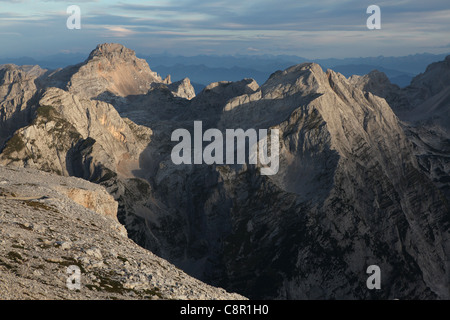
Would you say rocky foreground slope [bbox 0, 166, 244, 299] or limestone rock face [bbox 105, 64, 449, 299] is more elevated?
rocky foreground slope [bbox 0, 166, 244, 299]

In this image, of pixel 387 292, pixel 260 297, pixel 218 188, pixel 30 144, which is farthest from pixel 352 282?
pixel 30 144

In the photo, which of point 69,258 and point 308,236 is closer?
point 69,258

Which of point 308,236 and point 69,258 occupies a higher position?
point 69,258

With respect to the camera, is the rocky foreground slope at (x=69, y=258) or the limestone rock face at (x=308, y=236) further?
the limestone rock face at (x=308, y=236)

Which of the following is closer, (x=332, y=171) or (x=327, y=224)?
(x=327, y=224)

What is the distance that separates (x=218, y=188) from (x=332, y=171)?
45.8 metres

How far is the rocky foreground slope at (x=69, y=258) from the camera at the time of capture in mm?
46062

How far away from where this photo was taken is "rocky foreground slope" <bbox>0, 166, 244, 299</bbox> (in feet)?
151

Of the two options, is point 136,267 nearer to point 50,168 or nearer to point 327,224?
point 327,224

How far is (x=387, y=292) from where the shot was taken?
171 meters

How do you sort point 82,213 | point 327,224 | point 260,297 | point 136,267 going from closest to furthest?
point 136,267 → point 82,213 → point 260,297 → point 327,224

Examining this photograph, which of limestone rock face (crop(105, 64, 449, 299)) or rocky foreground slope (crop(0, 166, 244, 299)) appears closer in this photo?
rocky foreground slope (crop(0, 166, 244, 299))

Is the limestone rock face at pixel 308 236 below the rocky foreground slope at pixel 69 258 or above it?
below

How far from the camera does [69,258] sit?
53281 millimetres
